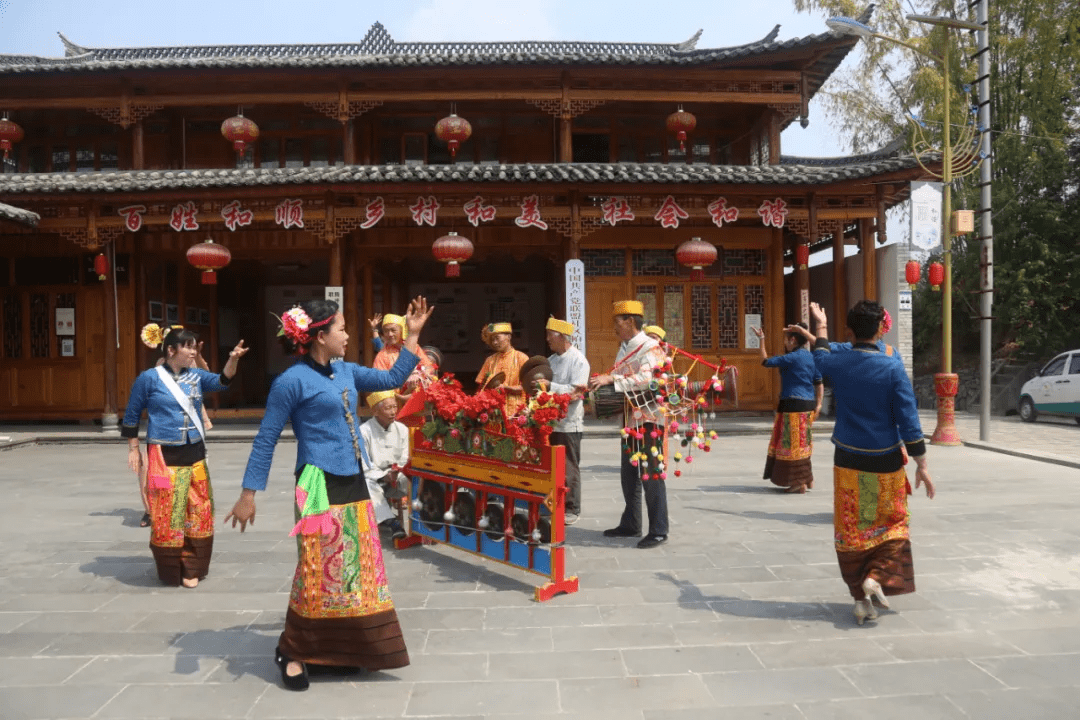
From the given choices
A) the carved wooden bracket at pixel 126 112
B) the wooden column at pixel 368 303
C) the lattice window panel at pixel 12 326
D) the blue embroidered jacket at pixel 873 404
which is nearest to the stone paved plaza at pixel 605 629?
the blue embroidered jacket at pixel 873 404

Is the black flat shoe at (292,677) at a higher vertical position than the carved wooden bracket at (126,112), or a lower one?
lower

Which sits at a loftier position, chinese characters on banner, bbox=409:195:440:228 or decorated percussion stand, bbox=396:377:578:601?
chinese characters on banner, bbox=409:195:440:228

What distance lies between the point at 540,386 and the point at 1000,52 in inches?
829

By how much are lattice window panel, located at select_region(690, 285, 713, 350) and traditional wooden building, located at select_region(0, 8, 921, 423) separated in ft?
0.13

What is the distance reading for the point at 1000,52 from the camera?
2005 cm

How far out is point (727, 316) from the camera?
1350 centimetres

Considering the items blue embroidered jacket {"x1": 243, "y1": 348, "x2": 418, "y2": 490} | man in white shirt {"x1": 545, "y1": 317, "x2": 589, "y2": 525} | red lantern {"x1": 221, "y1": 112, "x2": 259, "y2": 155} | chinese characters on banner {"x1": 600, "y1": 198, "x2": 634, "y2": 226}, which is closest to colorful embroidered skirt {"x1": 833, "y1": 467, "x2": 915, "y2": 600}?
man in white shirt {"x1": 545, "y1": 317, "x2": 589, "y2": 525}

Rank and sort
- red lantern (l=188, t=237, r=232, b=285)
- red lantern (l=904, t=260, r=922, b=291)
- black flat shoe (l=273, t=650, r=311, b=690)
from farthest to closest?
red lantern (l=904, t=260, r=922, b=291) → red lantern (l=188, t=237, r=232, b=285) → black flat shoe (l=273, t=650, r=311, b=690)

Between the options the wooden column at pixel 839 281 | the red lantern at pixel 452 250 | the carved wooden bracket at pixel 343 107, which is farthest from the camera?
the wooden column at pixel 839 281

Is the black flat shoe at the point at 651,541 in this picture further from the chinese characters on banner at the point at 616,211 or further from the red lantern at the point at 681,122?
the red lantern at the point at 681,122

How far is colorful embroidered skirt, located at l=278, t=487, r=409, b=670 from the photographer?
3.17 m

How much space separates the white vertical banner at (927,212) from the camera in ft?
37.8

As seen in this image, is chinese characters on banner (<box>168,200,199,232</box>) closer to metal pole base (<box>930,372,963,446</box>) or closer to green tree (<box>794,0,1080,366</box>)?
metal pole base (<box>930,372,963,446</box>)

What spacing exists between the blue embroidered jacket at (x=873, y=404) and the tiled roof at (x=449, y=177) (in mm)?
8390
